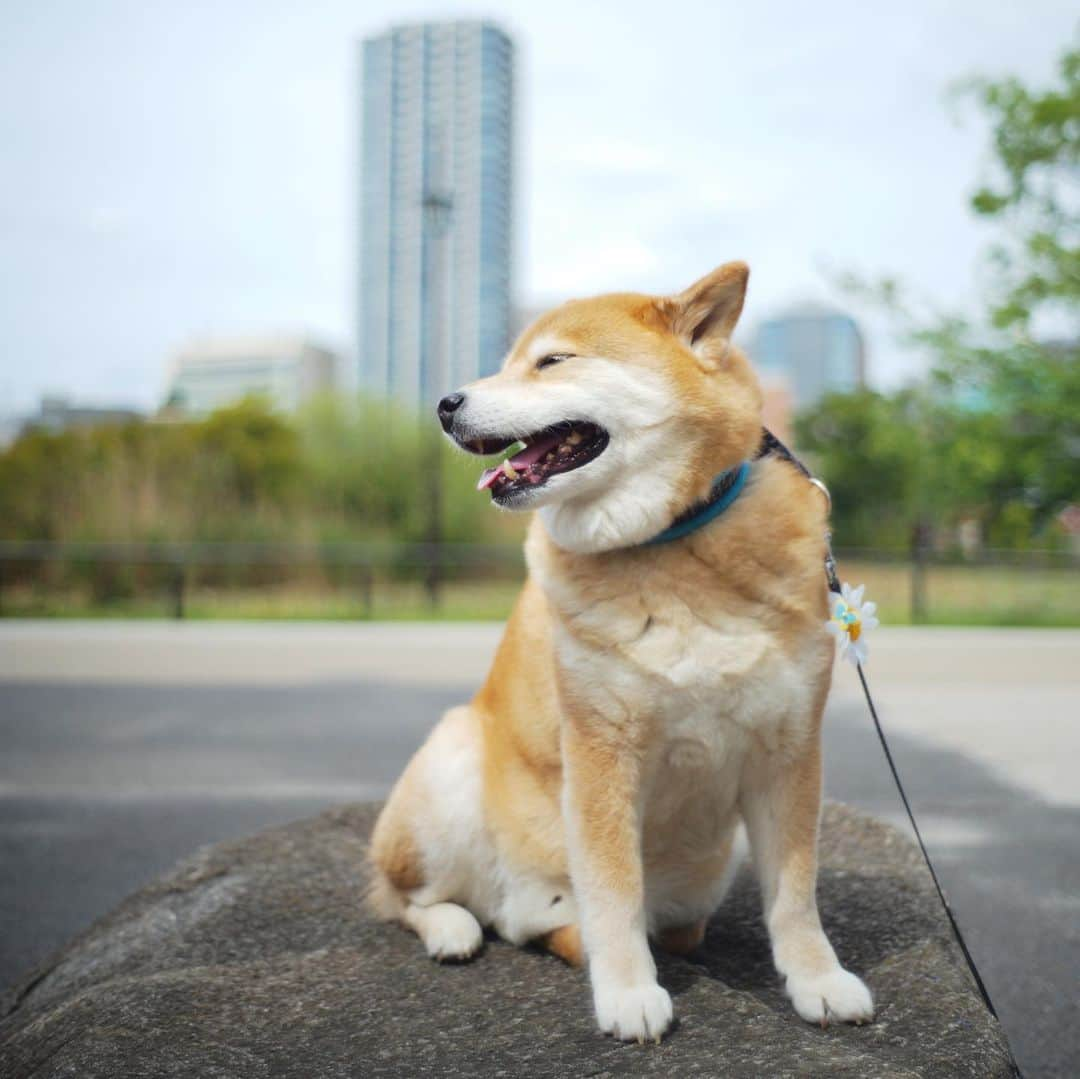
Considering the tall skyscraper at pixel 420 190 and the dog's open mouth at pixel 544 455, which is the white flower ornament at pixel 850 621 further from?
the tall skyscraper at pixel 420 190

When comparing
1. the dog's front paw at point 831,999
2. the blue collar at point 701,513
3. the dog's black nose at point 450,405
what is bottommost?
the dog's front paw at point 831,999

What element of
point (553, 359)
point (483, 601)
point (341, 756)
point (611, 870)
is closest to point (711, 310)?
point (553, 359)

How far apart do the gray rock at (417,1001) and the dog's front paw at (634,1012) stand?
3cm

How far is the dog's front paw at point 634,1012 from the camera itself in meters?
2.27

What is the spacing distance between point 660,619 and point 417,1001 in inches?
43.5

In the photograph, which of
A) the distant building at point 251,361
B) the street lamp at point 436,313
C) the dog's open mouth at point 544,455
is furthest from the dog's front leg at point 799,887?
the distant building at point 251,361

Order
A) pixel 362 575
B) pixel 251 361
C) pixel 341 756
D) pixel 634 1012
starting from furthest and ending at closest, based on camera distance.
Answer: pixel 251 361 → pixel 362 575 → pixel 341 756 → pixel 634 1012

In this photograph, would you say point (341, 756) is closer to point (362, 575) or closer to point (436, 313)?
point (362, 575)

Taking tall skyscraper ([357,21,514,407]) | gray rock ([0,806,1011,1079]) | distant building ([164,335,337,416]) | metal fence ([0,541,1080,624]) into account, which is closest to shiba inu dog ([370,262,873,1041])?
gray rock ([0,806,1011,1079])

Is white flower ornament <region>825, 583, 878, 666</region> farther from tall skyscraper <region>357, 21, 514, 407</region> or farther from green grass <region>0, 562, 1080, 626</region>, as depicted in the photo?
tall skyscraper <region>357, 21, 514, 407</region>

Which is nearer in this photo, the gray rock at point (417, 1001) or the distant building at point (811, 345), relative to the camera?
the gray rock at point (417, 1001)

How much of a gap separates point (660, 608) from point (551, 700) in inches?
17.8

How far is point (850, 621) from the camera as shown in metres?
2.46

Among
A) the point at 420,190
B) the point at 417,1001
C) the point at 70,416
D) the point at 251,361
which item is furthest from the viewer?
the point at 251,361
